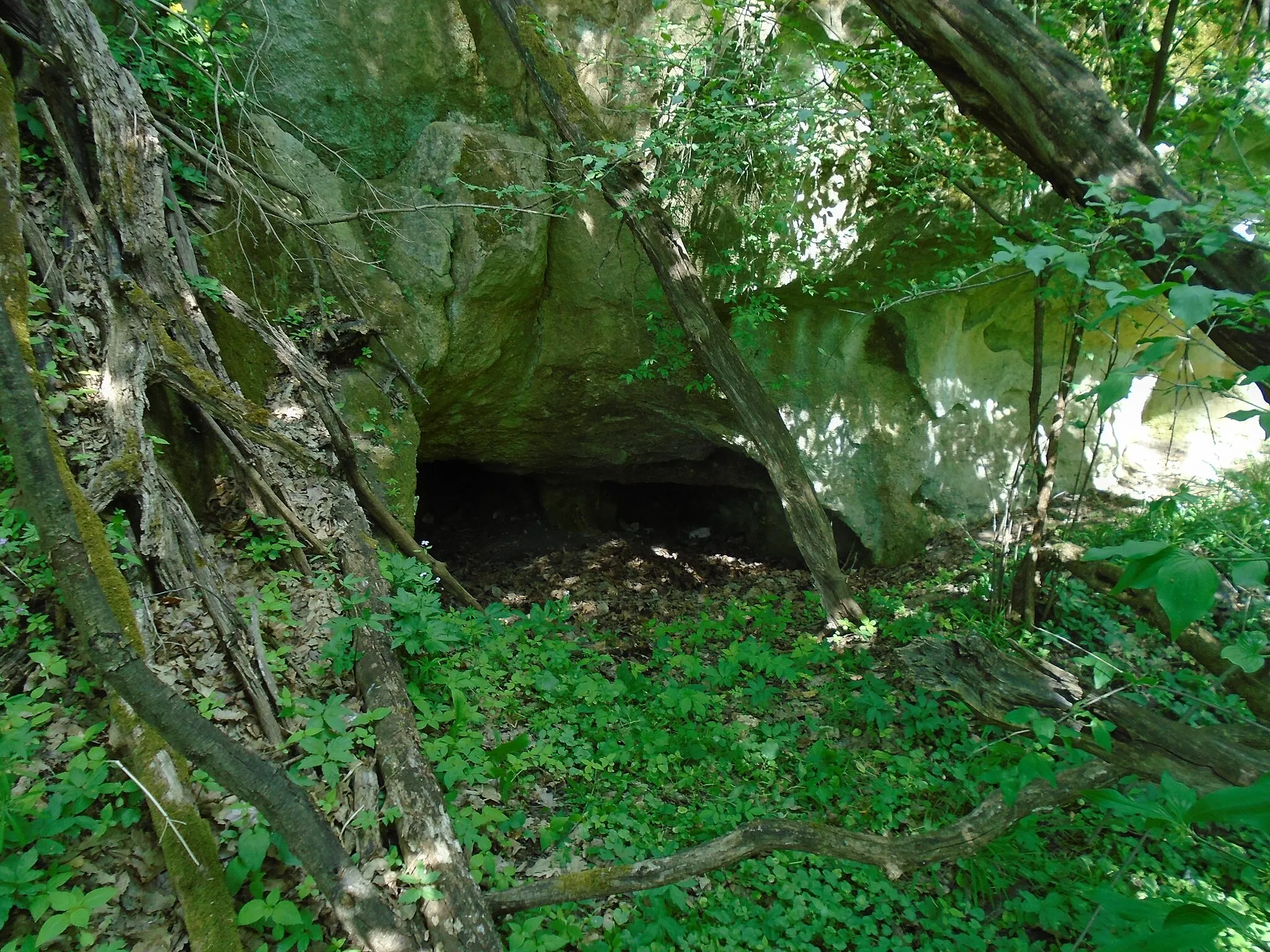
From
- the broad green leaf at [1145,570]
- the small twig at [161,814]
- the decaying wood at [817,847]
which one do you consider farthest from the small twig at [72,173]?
the broad green leaf at [1145,570]

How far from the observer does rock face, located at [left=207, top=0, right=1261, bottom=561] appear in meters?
5.14

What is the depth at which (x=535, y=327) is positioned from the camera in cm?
617

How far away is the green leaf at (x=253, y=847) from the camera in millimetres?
1951

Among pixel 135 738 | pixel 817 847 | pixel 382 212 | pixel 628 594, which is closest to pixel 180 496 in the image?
pixel 135 738

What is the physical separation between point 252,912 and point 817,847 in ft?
5.98

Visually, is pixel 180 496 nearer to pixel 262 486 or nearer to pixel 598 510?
pixel 262 486

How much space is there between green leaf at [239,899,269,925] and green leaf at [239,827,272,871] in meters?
0.09

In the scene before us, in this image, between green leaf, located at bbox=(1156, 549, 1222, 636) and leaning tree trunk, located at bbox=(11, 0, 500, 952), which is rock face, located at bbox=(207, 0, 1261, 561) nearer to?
leaning tree trunk, located at bbox=(11, 0, 500, 952)

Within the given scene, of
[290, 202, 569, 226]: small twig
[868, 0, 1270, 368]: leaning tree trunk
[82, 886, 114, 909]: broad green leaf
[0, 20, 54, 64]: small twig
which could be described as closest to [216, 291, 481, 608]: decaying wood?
[290, 202, 569, 226]: small twig

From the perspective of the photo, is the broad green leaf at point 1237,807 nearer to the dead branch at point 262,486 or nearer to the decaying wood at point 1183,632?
the decaying wood at point 1183,632

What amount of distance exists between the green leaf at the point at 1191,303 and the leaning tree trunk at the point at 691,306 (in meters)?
3.88

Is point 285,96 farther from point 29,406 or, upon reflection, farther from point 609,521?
point 609,521

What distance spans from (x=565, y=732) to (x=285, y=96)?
5.11 metres

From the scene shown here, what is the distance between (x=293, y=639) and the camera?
2.96 metres
